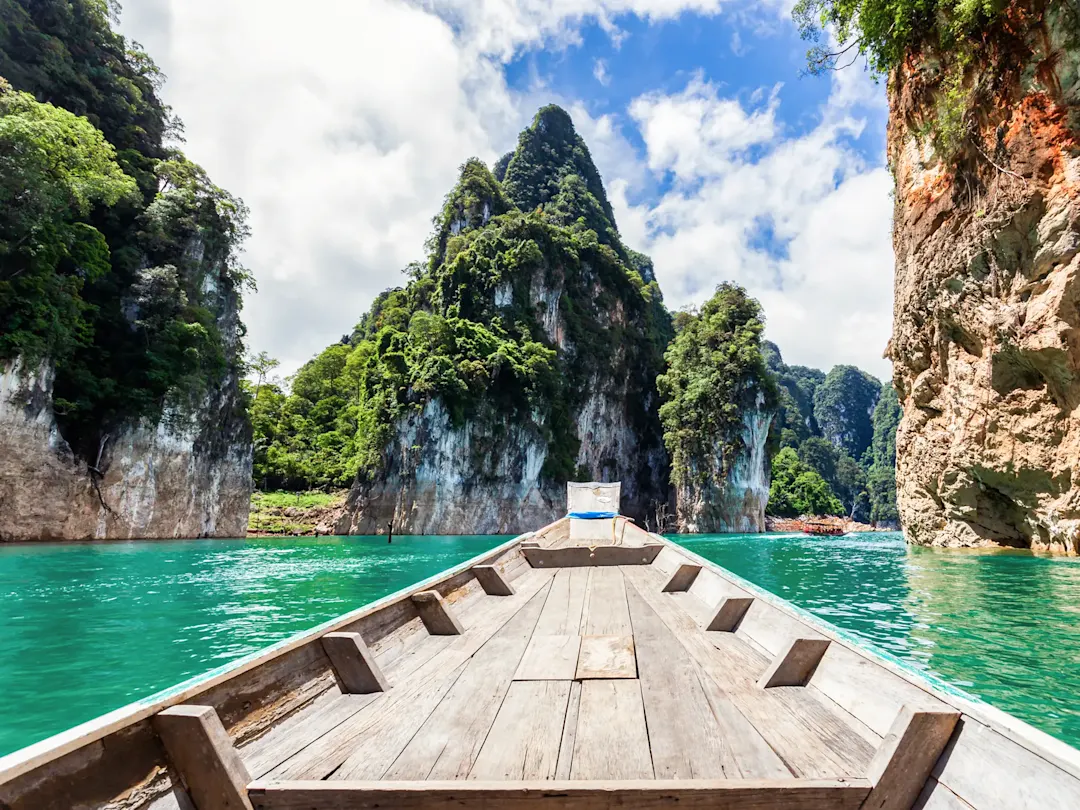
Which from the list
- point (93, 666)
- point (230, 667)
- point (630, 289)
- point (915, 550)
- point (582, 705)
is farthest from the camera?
point (630, 289)

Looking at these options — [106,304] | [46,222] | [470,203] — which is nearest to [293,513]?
[106,304]

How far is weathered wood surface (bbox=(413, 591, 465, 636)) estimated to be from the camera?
389 cm

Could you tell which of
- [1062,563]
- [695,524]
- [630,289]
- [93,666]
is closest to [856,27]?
[1062,563]

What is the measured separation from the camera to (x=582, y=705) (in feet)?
8.49

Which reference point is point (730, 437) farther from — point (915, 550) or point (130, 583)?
point (130, 583)

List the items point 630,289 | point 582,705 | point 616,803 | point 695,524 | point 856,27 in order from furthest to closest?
point 630,289
point 695,524
point 856,27
point 582,705
point 616,803

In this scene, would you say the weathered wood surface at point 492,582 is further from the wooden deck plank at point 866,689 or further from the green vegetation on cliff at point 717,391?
the green vegetation on cliff at point 717,391

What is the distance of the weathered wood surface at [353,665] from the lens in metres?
2.78

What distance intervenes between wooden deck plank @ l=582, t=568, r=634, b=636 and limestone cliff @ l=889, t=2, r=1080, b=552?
43.6ft

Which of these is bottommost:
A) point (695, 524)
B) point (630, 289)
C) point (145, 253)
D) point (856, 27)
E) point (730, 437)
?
point (695, 524)

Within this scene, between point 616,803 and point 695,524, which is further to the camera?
point 695,524

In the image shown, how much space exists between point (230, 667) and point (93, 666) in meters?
5.07

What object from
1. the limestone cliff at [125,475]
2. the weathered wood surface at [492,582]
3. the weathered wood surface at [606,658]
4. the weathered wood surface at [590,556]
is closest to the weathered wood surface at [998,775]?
the weathered wood surface at [606,658]

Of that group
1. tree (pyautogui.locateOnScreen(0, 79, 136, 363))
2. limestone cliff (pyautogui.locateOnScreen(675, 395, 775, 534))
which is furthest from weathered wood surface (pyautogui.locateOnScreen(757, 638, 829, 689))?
limestone cliff (pyautogui.locateOnScreen(675, 395, 775, 534))
